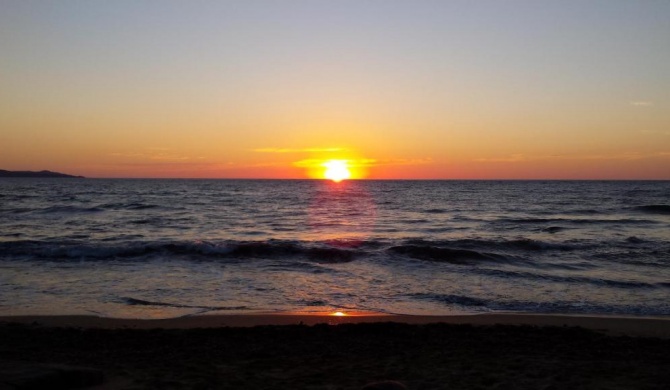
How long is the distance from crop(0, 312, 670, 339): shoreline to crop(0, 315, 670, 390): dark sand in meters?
0.03

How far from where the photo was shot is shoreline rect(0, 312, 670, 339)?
9.46 m

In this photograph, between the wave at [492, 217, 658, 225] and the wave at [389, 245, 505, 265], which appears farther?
the wave at [492, 217, 658, 225]

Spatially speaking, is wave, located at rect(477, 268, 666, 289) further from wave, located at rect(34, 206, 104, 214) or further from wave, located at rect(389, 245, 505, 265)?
wave, located at rect(34, 206, 104, 214)

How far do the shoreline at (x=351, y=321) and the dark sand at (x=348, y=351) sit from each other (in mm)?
26

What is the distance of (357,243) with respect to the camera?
22.9 metres

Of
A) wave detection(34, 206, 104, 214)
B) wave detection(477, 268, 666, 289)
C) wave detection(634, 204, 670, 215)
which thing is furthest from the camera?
wave detection(634, 204, 670, 215)

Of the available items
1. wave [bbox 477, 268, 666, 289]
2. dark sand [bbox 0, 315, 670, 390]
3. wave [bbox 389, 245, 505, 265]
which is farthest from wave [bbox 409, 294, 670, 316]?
wave [bbox 389, 245, 505, 265]

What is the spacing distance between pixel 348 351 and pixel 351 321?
2110 millimetres

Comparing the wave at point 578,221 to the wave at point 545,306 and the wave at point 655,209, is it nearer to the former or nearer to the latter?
the wave at point 655,209

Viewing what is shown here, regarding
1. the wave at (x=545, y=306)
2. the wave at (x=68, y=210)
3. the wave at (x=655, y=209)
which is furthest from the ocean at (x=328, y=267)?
the wave at (x=655, y=209)

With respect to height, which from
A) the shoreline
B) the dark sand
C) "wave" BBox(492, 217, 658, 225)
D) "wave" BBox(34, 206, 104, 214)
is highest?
"wave" BBox(34, 206, 104, 214)

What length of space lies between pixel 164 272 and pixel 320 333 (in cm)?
843

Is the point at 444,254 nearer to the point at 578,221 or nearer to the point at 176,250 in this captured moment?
the point at 176,250

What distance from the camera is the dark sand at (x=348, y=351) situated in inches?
249
